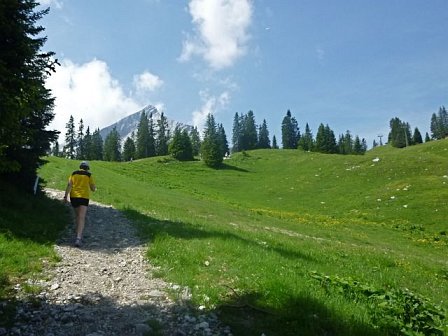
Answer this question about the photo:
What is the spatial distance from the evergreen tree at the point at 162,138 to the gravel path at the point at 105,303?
14078 cm

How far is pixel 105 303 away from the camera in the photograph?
934 centimetres

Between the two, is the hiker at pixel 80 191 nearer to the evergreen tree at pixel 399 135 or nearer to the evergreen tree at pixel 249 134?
the evergreen tree at pixel 249 134

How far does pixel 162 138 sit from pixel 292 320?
149407 mm

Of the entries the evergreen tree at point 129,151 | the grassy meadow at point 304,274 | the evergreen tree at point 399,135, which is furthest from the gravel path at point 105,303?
the evergreen tree at point 399,135

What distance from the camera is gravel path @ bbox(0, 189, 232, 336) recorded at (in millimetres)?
8047

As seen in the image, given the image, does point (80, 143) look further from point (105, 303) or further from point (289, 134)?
point (105, 303)

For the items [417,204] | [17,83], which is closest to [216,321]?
[17,83]

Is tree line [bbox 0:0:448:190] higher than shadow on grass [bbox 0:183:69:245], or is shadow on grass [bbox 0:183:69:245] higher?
tree line [bbox 0:0:448:190]

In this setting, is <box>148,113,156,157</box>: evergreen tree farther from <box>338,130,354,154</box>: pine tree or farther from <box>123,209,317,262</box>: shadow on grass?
<box>123,209,317,262</box>: shadow on grass

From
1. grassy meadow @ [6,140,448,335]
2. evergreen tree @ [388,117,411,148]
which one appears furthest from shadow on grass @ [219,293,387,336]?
evergreen tree @ [388,117,411,148]

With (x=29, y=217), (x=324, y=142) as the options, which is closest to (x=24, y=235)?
(x=29, y=217)

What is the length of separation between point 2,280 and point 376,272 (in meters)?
12.1

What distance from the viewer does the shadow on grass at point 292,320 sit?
7.97 m

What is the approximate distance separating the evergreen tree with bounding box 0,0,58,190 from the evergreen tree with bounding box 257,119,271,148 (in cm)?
15525
